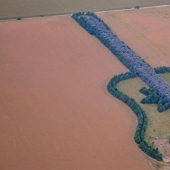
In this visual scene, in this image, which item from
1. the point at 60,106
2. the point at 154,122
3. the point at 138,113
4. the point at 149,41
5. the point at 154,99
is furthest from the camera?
the point at 149,41

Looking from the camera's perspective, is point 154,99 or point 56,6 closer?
point 154,99

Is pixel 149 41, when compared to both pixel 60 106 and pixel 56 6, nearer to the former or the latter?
pixel 56 6

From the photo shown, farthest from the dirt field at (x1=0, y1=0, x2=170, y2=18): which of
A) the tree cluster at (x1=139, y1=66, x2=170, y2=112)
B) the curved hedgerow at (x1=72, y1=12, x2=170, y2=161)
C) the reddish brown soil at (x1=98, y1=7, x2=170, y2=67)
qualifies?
the tree cluster at (x1=139, y1=66, x2=170, y2=112)

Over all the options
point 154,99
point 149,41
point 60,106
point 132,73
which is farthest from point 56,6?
point 154,99

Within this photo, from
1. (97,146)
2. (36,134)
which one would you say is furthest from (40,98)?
(97,146)

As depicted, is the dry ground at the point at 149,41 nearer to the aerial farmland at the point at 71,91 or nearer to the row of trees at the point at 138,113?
the aerial farmland at the point at 71,91

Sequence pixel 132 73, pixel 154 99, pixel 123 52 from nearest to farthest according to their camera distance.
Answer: pixel 154 99, pixel 132 73, pixel 123 52

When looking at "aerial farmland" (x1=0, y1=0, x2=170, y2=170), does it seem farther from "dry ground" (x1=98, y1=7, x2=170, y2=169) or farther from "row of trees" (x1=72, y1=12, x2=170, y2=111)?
"row of trees" (x1=72, y1=12, x2=170, y2=111)
